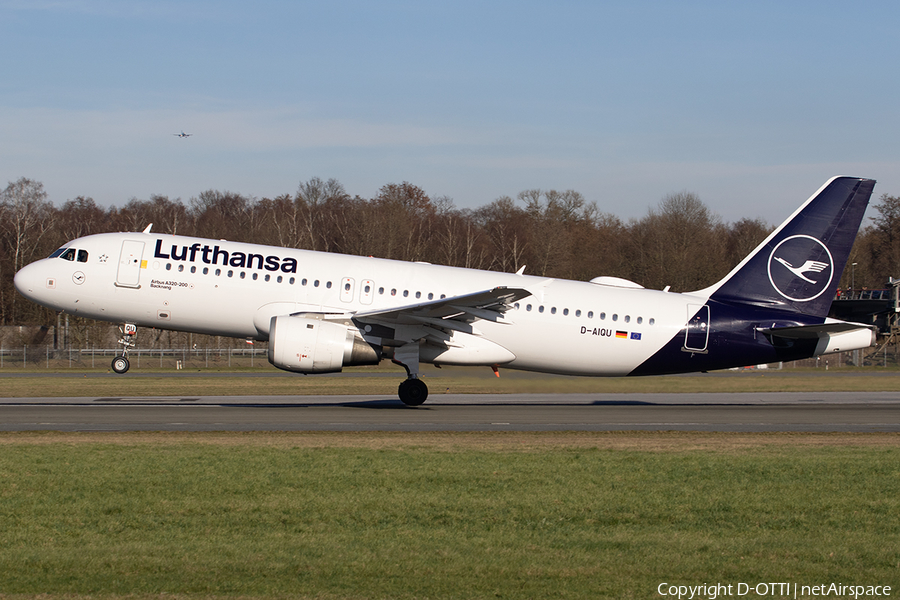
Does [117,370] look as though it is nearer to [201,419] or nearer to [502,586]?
[201,419]

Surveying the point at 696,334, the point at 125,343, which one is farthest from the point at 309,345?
the point at 696,334

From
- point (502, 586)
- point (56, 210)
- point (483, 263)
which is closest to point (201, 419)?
point (502, 586)

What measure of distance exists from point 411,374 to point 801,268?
13.0m

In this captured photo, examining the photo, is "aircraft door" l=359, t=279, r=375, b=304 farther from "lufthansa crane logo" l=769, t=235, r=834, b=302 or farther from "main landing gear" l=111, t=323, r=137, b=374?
"lufthansa crane logo" l=769, t=235, r=834, b=302

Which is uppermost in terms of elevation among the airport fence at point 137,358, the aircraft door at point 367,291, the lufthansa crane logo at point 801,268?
the lufthansa crane logo at point 801,268

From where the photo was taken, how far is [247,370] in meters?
51.6

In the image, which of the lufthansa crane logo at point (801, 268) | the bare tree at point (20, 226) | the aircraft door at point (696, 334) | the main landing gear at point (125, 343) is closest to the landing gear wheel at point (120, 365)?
the main landing gear at point (125, 343)

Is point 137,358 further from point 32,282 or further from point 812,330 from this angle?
point 812,330

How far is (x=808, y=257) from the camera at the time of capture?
27516mm

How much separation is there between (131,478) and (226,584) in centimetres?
588

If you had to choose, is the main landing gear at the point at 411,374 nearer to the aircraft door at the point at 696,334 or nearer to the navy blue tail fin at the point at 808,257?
the aircraft door at the point at 696,334

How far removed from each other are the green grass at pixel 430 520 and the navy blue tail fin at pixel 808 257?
1132cm

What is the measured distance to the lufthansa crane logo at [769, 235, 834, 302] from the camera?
90.1 ft

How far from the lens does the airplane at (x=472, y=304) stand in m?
26.0
